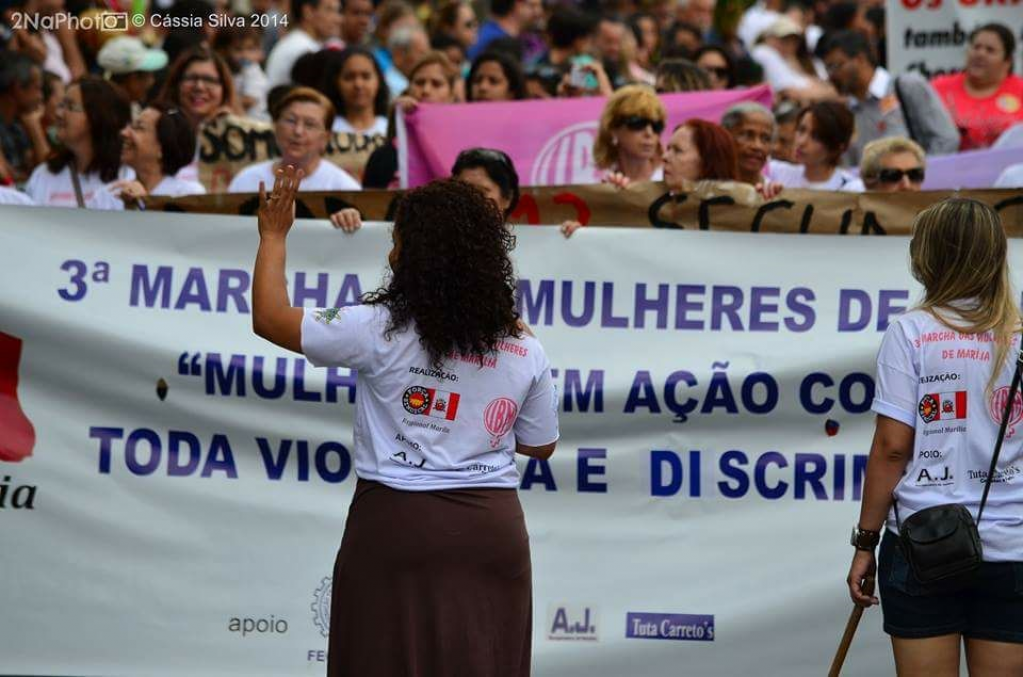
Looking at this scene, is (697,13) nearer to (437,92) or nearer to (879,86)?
(879,86)

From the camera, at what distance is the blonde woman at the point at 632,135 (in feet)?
24.4

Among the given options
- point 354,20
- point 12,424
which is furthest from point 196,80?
point 12,424

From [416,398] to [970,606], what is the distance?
155 cm

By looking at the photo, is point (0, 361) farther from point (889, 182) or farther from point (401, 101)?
point (889, 182)

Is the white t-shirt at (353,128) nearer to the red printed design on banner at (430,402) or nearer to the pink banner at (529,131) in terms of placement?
the pink banner at (529,131)

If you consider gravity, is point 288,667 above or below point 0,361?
below

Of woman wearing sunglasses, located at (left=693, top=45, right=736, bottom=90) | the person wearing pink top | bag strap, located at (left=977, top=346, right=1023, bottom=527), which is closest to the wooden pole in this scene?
bag strap, located at (left=977, top=346, right=1023, bottom=527)

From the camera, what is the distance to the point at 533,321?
20.0 feet

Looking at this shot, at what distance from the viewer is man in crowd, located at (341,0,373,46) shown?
12281 millimetres

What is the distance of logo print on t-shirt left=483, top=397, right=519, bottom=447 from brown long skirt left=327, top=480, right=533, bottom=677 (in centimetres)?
15

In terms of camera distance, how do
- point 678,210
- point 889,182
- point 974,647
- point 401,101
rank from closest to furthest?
point 974,647, point 678,210, point 889,182, point 401,101

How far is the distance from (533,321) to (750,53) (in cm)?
835

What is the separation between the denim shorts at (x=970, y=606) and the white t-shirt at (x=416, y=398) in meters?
1.13

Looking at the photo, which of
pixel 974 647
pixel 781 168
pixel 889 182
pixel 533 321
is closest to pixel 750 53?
pixel 781 168
